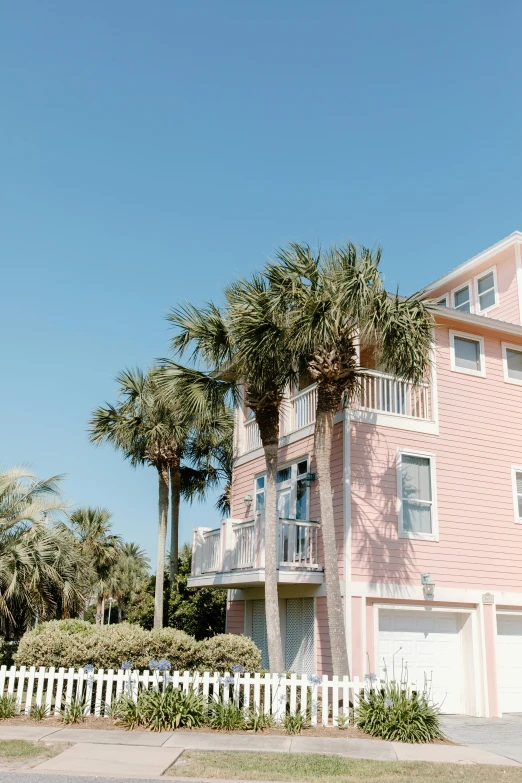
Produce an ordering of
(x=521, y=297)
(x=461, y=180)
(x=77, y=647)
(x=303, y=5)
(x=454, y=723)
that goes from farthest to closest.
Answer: (x=521, y=297) < (x=461, y=180) < (x=303, y=5) < (x=454, y=723) < (x=77, y=647)

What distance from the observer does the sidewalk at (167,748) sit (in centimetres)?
855

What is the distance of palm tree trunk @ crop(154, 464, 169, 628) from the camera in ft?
74.3

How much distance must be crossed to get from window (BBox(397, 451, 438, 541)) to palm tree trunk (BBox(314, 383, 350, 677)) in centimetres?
263

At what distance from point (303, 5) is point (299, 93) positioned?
1737mm

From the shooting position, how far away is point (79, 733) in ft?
34.7

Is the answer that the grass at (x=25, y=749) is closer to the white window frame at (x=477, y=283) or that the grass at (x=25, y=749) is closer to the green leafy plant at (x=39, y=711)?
the green leafy plant at (x=39, y=711)

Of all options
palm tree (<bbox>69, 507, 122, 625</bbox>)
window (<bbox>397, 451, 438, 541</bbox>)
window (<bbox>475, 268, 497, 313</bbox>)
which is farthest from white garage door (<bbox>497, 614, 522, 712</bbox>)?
palm tree (<bbox>69, 507, 122, 625</bbox>)

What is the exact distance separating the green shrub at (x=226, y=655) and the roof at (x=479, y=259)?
12.2m

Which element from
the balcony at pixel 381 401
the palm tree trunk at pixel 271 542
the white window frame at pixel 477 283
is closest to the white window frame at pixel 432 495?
the balcony at pixel 381 401

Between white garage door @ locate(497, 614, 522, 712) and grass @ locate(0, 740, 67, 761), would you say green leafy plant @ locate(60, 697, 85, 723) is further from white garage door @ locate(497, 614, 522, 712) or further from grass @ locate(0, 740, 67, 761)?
white garage door @ locate(497, 614, 522, 712)

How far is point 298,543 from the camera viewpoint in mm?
16453

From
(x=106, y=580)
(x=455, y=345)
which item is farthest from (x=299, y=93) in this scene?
(x=106, y=580)

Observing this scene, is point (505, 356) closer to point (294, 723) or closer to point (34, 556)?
point (294, 723)

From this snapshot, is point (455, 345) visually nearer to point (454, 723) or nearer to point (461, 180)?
point (461, 180)
